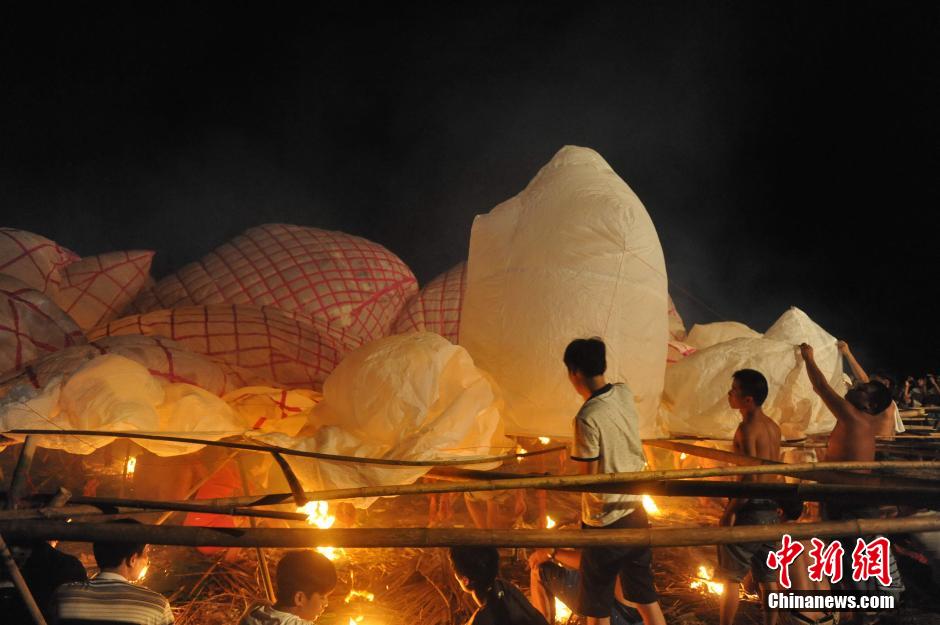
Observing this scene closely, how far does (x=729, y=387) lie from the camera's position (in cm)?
372

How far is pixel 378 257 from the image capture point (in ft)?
21.8

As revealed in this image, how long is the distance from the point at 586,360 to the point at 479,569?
0.98 metres

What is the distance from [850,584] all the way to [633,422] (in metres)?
2.15

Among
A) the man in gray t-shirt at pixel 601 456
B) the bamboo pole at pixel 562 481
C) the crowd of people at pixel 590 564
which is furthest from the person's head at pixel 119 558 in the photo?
the man in gray t-shirt at pixel 601 456

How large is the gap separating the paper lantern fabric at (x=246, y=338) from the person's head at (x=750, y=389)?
2940 millimetres

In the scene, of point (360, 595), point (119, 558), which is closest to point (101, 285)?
point (360, 595)

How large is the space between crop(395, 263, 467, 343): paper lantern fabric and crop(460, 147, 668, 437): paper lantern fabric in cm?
262

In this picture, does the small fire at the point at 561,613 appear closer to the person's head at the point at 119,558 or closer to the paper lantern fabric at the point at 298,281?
→ the person's head at the point at 119,558

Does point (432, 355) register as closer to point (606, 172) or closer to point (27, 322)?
point (606, 172)

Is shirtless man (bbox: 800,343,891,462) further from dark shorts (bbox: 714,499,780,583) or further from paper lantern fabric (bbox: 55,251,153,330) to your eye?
paper lantern fabric (bbox: 55,251,153,330)

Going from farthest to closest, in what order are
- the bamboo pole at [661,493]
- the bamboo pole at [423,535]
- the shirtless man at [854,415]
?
the shirtless man at [854,415] < the bamboo pole at [661,493] < the bamboo pole at [423,535]

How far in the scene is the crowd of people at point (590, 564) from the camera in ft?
6.25

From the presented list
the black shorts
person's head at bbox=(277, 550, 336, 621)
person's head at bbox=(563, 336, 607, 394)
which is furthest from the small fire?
person's head at bbox=(277, 550, 336, 621)

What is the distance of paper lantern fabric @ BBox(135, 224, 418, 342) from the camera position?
18.2 ft
